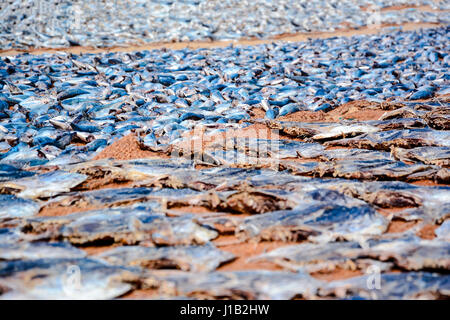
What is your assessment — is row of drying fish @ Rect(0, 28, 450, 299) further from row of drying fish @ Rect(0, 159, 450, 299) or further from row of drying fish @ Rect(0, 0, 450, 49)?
row of drying fish @ Rect(0, 0, 450, 49)

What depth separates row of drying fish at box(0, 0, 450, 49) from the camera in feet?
35.2

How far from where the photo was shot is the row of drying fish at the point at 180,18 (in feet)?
35.2

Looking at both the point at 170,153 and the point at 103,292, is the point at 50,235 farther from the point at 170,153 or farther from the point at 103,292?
the point at 170,153

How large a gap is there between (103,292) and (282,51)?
765 centimetres

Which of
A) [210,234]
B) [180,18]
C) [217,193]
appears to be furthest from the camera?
[180,18]

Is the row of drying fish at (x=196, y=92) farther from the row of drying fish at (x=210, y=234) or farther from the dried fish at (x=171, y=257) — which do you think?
the dried fish at (x=171, y=257)

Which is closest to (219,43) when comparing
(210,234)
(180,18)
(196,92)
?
(180,18)

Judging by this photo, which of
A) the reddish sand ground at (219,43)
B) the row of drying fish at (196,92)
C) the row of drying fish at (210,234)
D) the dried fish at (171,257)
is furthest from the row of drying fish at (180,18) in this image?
the dried fish at (171,257)

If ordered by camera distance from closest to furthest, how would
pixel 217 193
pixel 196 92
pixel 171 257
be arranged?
pixel 171 257, pixel 217 193, pixel 196 92

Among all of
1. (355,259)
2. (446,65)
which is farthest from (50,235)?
(446,65)

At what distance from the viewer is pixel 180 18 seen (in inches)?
494

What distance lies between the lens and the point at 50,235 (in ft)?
6.63

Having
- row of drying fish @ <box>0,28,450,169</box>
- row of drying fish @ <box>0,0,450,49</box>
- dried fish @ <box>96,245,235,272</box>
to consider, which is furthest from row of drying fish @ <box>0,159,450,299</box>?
row of drying fish @ <box>0,0,450,49</box>

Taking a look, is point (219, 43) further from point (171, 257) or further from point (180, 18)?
point (171, 257)
